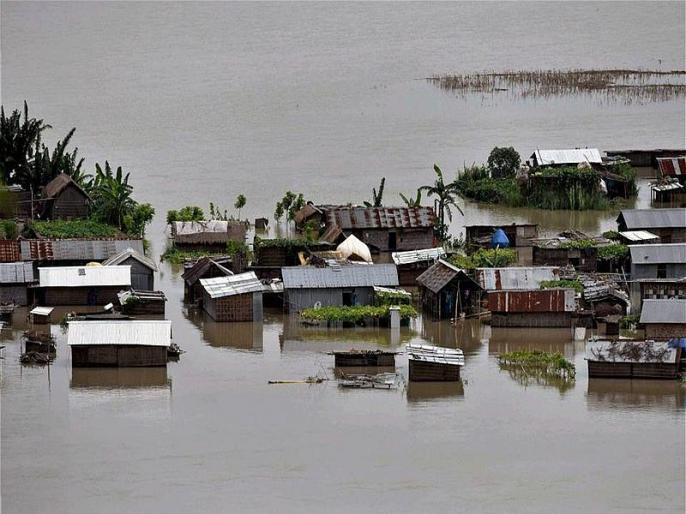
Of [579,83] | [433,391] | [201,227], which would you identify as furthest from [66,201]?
[579,83]

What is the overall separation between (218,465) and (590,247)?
40.5ft

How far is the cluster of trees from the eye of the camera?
116ft

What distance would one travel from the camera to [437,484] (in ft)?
69.7

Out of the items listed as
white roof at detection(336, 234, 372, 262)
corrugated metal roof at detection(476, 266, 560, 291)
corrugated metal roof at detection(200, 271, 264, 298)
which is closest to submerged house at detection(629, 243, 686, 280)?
corrugated metal roof at detection(476, 266, 560, 291)

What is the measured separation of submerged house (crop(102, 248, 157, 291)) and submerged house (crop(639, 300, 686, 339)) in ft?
30.7

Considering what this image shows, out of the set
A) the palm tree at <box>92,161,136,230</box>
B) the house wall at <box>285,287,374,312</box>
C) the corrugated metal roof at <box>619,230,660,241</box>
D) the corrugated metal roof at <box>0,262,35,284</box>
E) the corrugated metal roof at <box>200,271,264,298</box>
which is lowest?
the house wall at <box>285,287,374,312</box>

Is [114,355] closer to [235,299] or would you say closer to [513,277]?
[235,299]

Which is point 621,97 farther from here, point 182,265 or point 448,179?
point 182,265

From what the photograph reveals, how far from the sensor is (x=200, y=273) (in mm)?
30344

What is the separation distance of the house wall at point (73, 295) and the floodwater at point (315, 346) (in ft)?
2.67

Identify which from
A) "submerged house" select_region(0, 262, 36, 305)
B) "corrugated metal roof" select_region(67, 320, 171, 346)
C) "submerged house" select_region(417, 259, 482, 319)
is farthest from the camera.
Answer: "submerged house" select_region(0, 262, 36, 305)

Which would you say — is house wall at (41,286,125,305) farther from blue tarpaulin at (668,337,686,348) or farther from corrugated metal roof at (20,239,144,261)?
blue tarpaulin at (668,337,686,348)

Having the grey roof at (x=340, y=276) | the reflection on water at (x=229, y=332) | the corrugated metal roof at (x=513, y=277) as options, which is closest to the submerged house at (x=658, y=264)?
the corrugated metal roof at (x=513, y=277)

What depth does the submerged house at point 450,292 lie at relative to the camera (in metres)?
29.2
